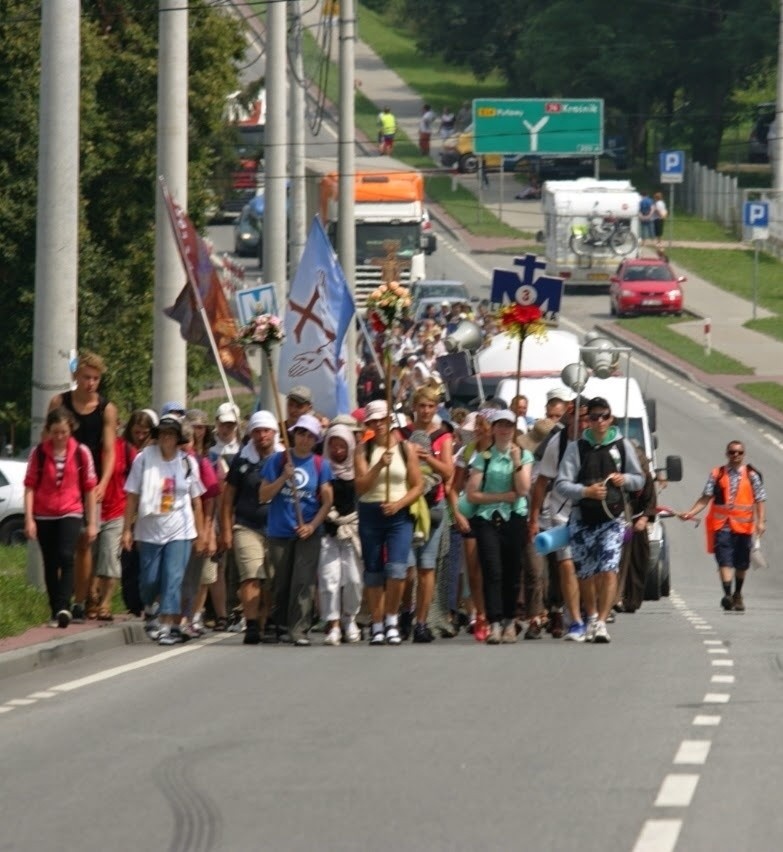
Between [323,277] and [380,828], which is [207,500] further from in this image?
[380,828]

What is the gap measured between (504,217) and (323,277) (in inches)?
2340

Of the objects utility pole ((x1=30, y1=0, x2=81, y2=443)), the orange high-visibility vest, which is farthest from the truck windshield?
utility pole ((x1=30, y1=0, x2=81, y2=443))

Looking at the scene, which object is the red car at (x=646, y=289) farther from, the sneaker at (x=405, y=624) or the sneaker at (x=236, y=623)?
the sneaker at (x=405, y=624)

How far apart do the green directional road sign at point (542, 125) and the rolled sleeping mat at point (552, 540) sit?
6252 cm

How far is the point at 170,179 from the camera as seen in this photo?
858 inches

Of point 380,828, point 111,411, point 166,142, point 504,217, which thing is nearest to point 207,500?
point 111,411

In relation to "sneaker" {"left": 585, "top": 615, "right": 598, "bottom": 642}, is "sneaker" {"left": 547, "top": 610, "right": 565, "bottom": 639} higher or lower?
lower

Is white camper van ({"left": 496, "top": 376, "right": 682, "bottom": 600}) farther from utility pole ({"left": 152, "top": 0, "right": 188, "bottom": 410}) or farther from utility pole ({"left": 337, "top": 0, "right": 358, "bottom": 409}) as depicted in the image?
utility pole ({"left": 337, "top": 0, "right": 358, "bottom": 409})

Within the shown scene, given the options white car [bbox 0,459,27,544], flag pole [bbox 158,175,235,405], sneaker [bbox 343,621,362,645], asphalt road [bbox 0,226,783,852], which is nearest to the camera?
asphalt road [bbox 0,226,783,852]

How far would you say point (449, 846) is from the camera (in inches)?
336

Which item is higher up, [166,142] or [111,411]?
[166,142]

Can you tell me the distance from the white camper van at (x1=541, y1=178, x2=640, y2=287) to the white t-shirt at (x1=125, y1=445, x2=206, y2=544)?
49588mm

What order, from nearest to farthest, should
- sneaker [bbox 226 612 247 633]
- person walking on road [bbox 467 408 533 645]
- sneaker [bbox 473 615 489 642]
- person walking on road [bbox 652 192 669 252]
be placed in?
person walking on road [bbox 467 408 533 645] → sneaker [bbox 473 615 489 642] → sneaker [bbox 226 612 247 633] → person walking on road [bbox 652 192 669 252]

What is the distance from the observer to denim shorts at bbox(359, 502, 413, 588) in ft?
53.3
